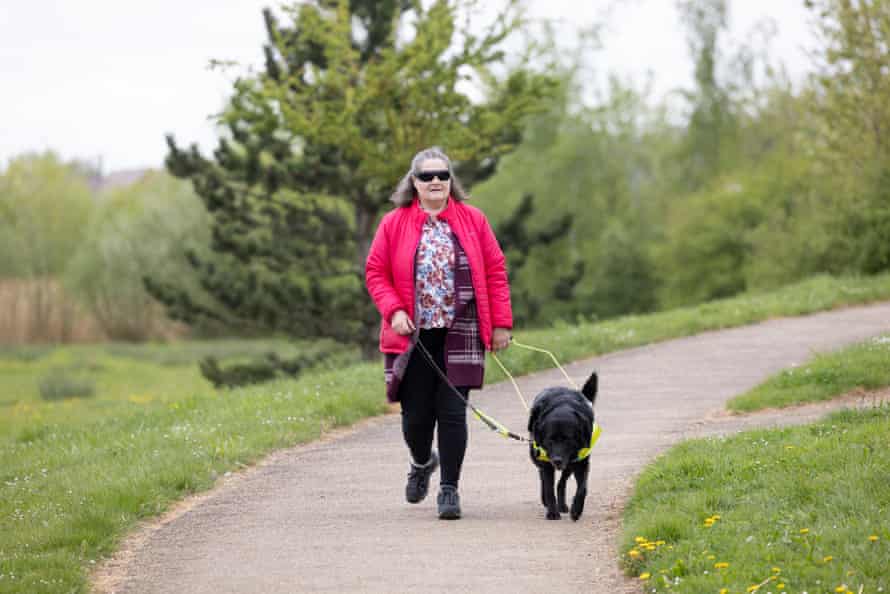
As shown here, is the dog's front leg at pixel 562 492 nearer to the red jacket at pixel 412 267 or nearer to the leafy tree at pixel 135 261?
the red jacket at pixel 412 267

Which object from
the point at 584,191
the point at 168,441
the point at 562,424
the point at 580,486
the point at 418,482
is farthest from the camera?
the point at 584,191

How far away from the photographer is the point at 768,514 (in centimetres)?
684

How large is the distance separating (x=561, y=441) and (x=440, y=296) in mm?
1190

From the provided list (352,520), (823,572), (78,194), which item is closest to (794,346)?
(352,520)

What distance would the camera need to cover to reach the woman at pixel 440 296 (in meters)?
7.99

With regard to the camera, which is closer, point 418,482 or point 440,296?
point 440,296

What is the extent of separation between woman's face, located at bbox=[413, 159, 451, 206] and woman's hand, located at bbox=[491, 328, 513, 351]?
88 cm

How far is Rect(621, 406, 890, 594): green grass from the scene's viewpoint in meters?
5.77

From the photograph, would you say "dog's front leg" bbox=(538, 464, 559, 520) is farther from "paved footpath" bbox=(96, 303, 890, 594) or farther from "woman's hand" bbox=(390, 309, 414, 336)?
"woman's hand" bbox=(390, 309, 414, 336)

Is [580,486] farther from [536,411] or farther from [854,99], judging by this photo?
[854,99]

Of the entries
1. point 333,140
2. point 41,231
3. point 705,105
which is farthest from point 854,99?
point 41,231

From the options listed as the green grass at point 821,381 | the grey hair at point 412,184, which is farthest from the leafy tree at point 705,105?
the grey hair at point 412,184

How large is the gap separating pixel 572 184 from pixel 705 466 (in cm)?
4628

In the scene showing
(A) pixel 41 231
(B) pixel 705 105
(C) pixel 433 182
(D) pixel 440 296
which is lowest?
(D) pixel 440 296
